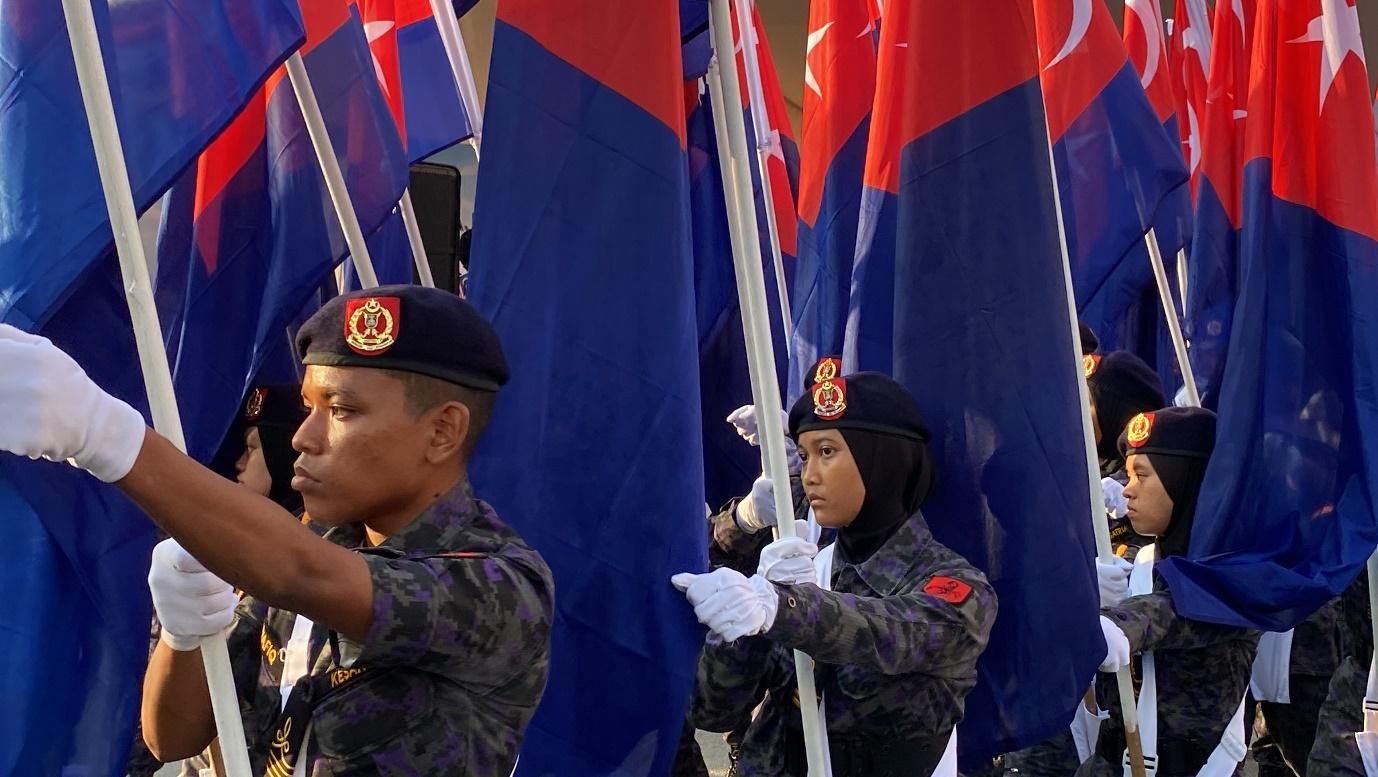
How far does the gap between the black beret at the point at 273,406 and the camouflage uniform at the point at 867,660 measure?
4.01ft

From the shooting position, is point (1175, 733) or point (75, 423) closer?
point (75, 423)

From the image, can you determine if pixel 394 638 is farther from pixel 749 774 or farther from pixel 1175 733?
pixel 1175 733

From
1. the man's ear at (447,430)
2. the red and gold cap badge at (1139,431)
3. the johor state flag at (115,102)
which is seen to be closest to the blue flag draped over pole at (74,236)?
the johor state flag at (115,102)

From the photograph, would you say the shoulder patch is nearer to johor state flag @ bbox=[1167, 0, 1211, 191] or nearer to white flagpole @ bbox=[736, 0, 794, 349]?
white flagpole @ bbox=[736, 0, 794, 349]

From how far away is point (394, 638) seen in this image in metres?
1.99

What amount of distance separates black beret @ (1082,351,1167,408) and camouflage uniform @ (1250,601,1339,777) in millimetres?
963

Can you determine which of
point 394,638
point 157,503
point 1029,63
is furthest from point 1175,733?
point 157,503

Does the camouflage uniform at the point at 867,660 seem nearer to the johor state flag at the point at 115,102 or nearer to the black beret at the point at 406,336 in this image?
the black beret at the point at 406,336

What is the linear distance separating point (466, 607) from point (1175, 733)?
333cm

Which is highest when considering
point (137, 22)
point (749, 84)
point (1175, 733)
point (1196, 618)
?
point (749, 84)

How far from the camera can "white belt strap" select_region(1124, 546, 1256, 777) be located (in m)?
4.65

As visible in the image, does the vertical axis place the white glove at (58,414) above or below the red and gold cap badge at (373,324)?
below

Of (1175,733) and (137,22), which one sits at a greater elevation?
(137,22)

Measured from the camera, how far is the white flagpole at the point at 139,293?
2100 millimetres
